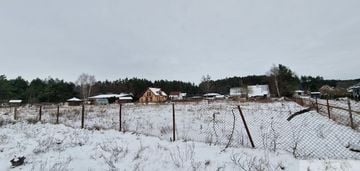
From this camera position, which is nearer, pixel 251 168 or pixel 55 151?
pixel 251 168

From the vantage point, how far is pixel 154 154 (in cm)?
705

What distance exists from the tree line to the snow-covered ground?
69.4 meters

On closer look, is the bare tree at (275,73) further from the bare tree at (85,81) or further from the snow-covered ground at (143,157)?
the snow-covered ground at (143,157)

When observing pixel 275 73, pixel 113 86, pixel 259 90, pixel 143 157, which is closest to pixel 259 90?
pixel 259 90

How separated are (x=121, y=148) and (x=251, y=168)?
4.01 meters

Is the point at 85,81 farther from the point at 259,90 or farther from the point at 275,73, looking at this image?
the point at 275,73

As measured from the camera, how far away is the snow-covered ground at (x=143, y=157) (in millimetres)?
5863

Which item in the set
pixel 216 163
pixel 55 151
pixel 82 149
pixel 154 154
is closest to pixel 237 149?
pixel 216 163

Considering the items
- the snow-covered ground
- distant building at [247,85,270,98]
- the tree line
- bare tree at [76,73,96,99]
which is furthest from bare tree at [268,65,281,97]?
the snow-covered ground

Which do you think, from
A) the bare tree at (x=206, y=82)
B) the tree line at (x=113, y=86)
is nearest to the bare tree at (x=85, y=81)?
the tree line at (x=113, y=86)

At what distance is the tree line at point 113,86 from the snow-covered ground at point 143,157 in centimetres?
6939

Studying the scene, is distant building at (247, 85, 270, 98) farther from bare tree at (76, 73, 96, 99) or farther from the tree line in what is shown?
bare tree at (76, 73, 96, 99)

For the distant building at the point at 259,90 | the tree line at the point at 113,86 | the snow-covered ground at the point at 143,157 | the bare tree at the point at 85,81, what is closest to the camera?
the snow-covered ground at the point at 143,157

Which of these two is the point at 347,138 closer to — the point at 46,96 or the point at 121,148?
the point at 121,148
